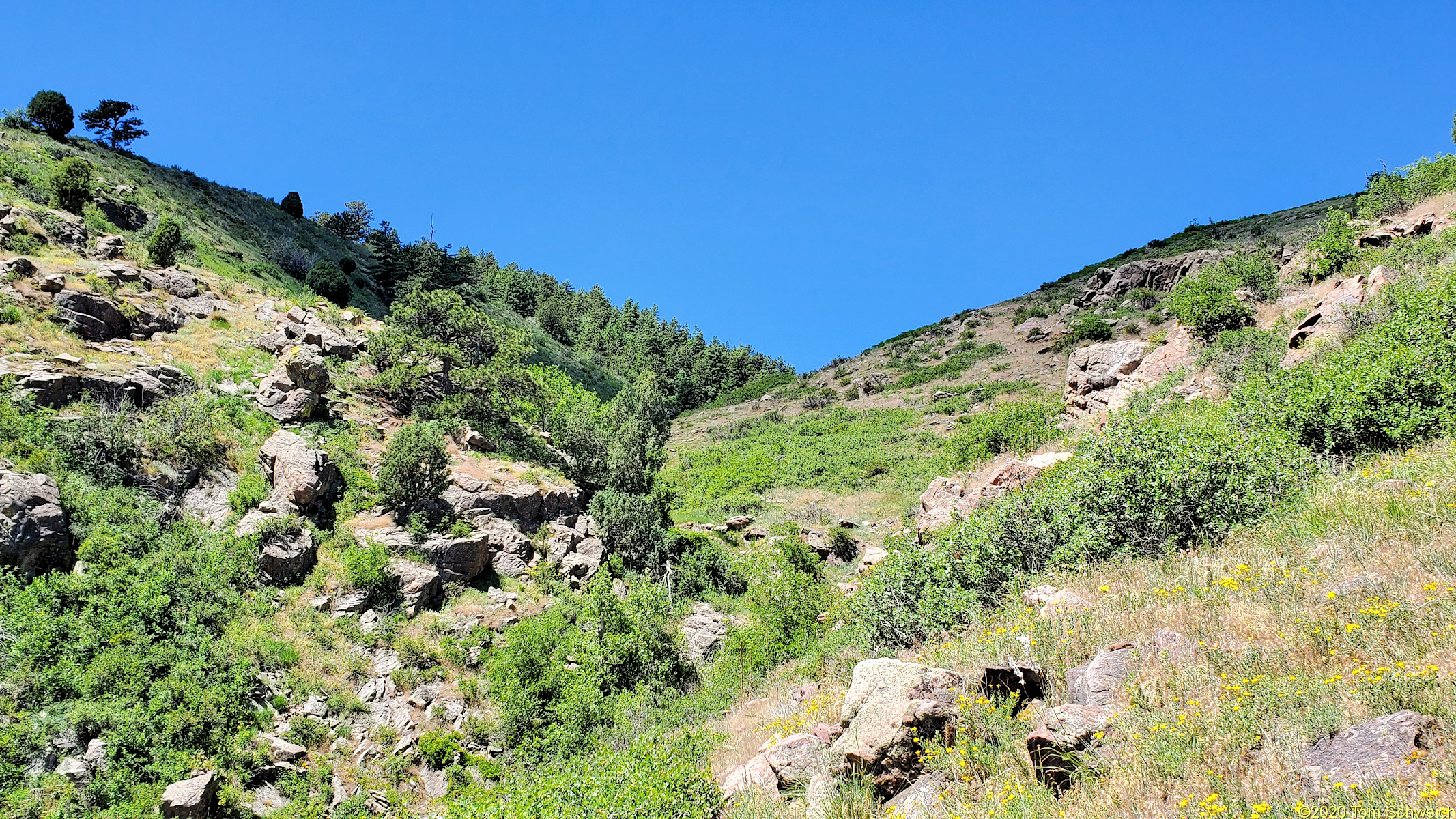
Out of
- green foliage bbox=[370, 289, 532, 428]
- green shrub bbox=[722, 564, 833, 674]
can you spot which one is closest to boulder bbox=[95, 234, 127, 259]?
green foliage bbox=[370, 289, 532, 428]

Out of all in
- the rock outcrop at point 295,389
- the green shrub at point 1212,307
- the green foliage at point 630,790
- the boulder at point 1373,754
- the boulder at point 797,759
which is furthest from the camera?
the rock outcrop at point 295,389

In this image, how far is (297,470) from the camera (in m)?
17.4

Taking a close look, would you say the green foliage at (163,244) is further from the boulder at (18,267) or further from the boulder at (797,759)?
the boulder at (797,759)

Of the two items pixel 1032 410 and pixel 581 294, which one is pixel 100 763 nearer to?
pixel 1032 410

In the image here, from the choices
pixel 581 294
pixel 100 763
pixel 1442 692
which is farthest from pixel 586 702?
pixel 581 294

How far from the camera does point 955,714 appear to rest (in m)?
5.67

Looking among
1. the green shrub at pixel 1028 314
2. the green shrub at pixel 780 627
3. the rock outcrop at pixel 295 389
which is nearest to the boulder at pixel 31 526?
the rock outcrop at pixel 295 389

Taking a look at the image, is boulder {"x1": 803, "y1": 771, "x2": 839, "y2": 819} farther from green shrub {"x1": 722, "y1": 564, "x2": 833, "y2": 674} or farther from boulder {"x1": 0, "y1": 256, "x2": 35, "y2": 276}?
boulder {"x1": 0, "y1": 256, "x2": 35, "y2": 276}

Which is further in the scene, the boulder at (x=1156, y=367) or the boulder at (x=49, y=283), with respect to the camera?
the boulder at (x=49, y=283)

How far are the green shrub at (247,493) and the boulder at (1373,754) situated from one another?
1991 centimetres

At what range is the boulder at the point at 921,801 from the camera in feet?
16.4

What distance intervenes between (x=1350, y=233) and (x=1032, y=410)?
921cm

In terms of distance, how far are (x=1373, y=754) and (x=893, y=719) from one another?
300cm

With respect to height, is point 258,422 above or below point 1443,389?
above
